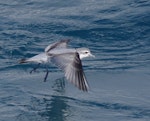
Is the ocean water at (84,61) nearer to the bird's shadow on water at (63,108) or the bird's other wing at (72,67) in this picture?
the bird's shadow on water at (63,108)

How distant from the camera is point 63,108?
13.8 meters

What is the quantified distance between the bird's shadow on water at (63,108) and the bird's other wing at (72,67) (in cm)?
91

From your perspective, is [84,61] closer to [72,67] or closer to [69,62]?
[69,62]

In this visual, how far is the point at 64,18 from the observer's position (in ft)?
65.0

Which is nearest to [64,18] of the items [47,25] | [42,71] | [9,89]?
[47,25]

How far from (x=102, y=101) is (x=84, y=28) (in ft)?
17.9

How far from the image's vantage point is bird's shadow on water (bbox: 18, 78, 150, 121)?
13336 mm

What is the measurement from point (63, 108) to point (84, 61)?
3.41 metres

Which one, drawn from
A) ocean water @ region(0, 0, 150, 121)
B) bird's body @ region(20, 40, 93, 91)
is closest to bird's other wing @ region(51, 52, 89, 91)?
bird's body @ region(20, 40, 93, 91)

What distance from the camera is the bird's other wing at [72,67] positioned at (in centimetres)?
1282

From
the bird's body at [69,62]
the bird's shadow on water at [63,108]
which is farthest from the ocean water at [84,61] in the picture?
the bird's body at [69,62]

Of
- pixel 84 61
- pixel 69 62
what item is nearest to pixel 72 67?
pixel 69 62

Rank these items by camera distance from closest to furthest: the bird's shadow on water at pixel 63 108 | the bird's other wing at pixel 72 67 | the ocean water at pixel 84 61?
the bird's other wing at pixel 72 67 → the bird's shadow on water at pixel 63 108 → the ocean water at pixel 84 61

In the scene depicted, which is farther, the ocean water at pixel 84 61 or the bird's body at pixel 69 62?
the ocean water at pixel 84 61
